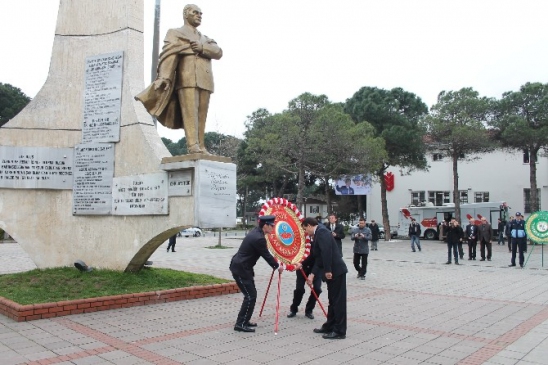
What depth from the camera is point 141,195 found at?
8484 millimetres

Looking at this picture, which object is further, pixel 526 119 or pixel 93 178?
pixel 526 119

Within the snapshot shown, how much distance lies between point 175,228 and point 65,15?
530cm

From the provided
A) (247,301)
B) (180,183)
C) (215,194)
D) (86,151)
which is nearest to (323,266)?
(247,301)

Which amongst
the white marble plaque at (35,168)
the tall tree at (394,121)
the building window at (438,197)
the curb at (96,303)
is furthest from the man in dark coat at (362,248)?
the building window at (438,197)

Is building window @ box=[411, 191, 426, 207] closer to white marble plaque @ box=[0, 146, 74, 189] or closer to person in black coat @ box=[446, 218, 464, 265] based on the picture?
person in black coat @ box=[446, 218, 464, 265]

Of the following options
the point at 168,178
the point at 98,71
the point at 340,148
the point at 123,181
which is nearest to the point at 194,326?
the point at 168,178

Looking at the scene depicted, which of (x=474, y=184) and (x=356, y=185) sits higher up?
(x=474, y=184)

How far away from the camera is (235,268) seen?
650 centimetres

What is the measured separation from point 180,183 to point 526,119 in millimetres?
27692

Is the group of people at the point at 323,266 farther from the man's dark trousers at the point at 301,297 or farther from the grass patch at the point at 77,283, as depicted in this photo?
the grass patch at the point at 77,283

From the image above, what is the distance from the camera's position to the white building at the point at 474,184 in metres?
38.7

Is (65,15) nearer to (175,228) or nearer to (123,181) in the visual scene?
(123,181)

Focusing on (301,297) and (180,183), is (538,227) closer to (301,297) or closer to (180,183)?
(301,297)

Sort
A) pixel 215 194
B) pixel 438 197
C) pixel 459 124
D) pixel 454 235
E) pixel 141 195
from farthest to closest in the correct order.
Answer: pixel 438 197
pixel 459 124
pixel 454 235
pixel 141 195
pixel 215 194
